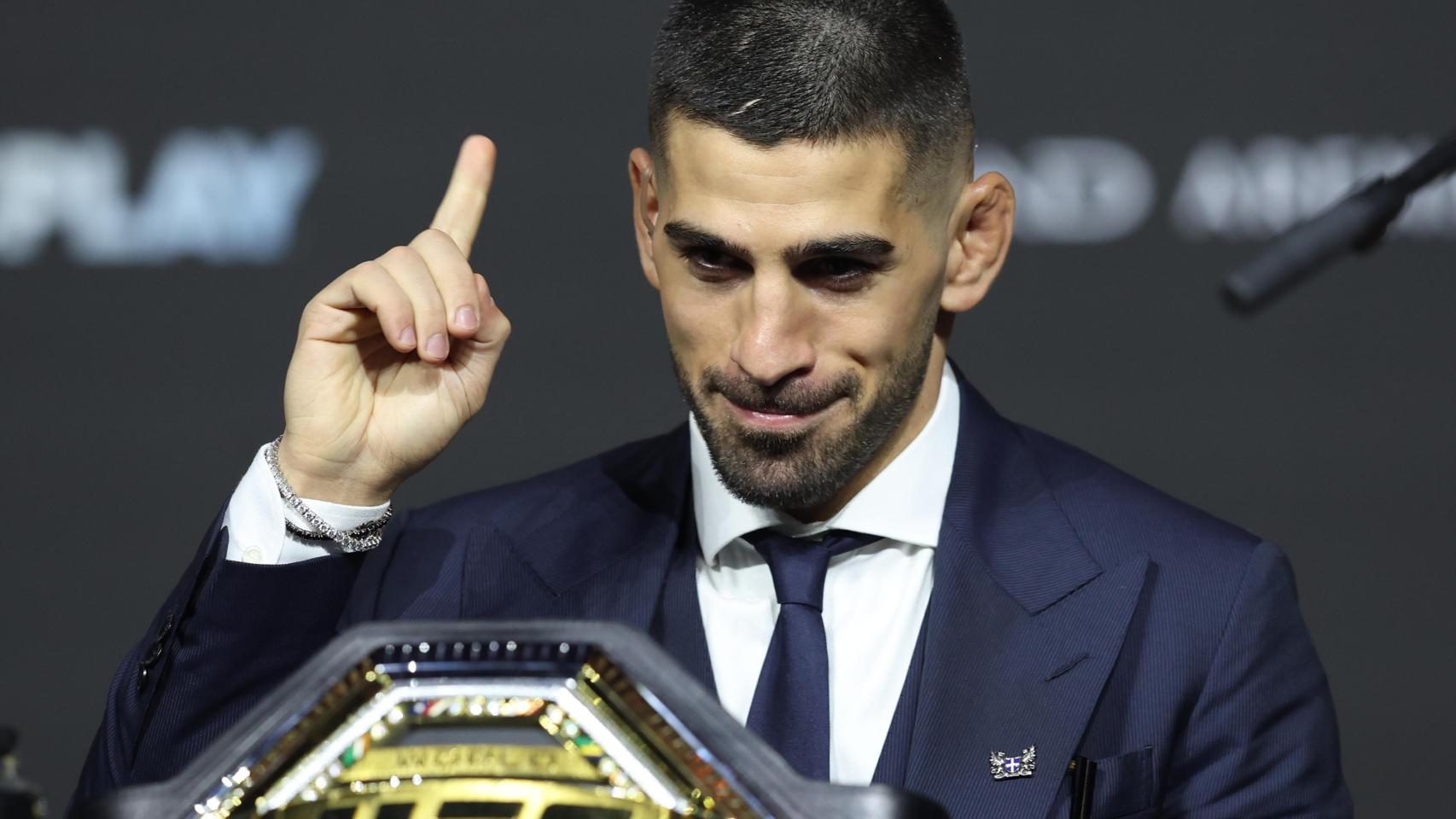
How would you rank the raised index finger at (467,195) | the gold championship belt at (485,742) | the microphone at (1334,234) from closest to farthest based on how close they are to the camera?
1. the gold championship belt at (485,742)
2. the microphone at (1334,234)
3. the raised index finger at (467,195)

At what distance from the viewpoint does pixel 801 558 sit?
158 centimetres

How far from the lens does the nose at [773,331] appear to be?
1385 millimetres

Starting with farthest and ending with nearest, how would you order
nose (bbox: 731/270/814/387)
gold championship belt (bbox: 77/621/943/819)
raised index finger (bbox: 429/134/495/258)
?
raised index finger (bbox: 429/134/495/258) → nose (bbox: 731/270/814/387) → gold championship belt (bbox: 77/621/943/819)

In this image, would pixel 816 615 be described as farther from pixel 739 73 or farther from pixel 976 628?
pixel 739 73

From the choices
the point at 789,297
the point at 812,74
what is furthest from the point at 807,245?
the point at 812,74

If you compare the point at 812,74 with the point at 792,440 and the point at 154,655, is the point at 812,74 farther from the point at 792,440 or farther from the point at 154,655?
the point at 154,655

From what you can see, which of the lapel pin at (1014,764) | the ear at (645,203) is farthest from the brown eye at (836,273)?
the lapel pin at (1014,764)

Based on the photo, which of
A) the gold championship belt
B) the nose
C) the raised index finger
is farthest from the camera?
the raised index finger

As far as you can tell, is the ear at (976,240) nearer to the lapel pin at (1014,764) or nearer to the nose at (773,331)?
the nose at (773,331)

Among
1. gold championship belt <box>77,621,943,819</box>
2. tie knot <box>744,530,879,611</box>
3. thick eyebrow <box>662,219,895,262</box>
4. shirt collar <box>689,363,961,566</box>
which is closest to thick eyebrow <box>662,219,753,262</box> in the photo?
thick eyebrow <box>662,219,895,262</box>

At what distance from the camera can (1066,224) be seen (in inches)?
107

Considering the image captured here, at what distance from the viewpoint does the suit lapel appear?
144 centimetres

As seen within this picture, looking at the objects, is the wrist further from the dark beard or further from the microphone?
Answer: the microphone

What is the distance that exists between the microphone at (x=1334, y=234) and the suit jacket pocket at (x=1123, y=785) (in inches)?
28.4
